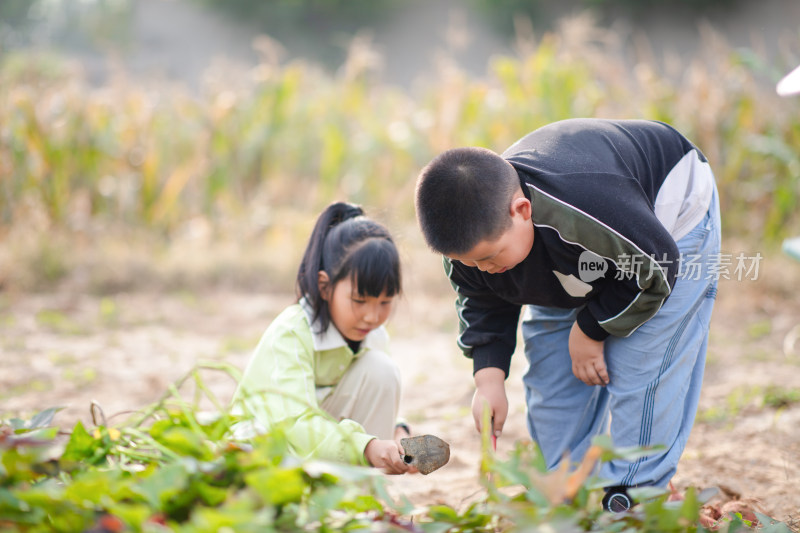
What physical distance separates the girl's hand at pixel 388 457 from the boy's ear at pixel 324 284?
0.48 metres

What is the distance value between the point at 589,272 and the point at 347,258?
0.57 meters

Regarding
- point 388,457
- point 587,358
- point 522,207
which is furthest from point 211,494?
point 587,358

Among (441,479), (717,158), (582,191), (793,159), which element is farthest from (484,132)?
(582,191)

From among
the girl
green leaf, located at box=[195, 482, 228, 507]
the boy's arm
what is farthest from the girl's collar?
green leaf, located at box=[195, 482, 228, 507]

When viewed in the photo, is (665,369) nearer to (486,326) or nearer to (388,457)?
(486,326)

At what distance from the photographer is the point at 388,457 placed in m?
1.42

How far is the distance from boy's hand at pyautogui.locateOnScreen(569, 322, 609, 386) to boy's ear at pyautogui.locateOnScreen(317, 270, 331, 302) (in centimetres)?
61

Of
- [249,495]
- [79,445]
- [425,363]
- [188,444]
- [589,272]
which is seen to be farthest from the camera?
[425,363]

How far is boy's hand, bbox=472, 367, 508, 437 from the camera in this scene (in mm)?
1684

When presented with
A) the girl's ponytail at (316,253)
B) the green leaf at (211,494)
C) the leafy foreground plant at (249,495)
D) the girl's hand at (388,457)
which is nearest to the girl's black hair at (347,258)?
the girl's ponytail at (316,253)

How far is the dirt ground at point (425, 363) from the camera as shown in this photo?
6.86 feet

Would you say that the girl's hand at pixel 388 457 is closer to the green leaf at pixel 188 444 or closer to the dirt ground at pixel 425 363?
the dirt ground at pixel 425 363

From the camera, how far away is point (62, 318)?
12.6 ft

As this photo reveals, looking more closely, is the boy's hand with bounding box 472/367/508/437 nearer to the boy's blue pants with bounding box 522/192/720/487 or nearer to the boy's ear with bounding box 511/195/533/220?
the boy's blue pants with bounding box 522/192/720/487
